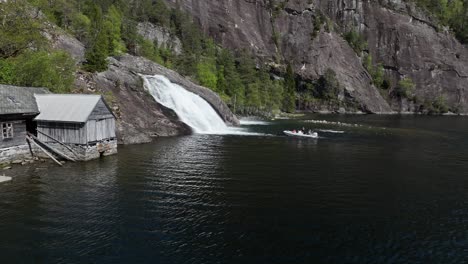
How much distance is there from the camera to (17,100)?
43.1 m

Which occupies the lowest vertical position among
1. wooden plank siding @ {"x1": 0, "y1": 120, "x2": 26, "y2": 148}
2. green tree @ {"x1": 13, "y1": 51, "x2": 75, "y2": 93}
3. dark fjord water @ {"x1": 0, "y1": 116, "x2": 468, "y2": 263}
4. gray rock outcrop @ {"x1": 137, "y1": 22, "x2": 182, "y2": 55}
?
dark fjord water @ {"x1": 0, "y1": 116, "x2": 468, "y2": 263}

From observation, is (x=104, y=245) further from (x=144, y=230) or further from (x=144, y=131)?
(x=144, y=131)

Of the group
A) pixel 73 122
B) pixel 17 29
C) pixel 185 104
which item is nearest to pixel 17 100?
pixel 73 122

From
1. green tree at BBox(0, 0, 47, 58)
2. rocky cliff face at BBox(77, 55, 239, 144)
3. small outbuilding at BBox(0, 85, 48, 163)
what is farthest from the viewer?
rocky cliff face at BBox(77, 55, 239, 144)

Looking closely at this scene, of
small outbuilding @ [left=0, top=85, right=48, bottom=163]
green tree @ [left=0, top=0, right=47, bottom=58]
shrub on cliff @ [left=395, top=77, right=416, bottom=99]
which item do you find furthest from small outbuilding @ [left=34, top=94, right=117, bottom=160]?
shrub on cliff @ [left=395, top=77, right=416, bottom=99]

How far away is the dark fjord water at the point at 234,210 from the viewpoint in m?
22.5

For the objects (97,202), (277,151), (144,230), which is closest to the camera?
(144,230)

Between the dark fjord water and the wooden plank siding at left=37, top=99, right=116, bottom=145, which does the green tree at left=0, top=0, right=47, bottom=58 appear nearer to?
the wooden plank siding at left=37, top=99, right=116, bottom=145

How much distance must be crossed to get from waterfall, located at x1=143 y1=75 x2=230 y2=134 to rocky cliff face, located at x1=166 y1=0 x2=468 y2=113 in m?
79.5

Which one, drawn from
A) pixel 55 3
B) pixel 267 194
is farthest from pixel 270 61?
pixel 267 194

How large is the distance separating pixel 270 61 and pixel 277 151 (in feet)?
345

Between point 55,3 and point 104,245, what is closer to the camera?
point 104,245

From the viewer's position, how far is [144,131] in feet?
205

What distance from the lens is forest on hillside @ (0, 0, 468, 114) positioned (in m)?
54.7
